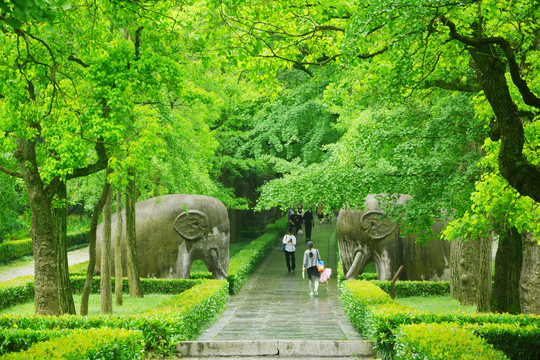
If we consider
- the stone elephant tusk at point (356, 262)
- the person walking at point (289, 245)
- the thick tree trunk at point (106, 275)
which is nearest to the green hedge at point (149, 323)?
the thick tree trunk at point (106, 275)

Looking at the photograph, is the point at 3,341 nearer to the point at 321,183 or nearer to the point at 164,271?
the point at 321,183

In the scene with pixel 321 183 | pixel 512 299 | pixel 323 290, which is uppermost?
pixel 321 183

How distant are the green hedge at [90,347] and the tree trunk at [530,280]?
7.19 meters

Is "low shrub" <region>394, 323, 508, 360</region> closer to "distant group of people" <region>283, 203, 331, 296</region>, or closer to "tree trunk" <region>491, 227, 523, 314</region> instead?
"tree trunk" <region>491, 227, 523, 314</region>

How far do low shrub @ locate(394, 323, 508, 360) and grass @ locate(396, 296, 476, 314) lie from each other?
5.68m

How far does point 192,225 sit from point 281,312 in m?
4.72

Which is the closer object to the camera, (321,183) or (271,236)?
(321,183)

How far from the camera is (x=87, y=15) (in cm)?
1178

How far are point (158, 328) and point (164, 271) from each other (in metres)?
8.80

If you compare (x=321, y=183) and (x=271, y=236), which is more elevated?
(x=321, y=183)

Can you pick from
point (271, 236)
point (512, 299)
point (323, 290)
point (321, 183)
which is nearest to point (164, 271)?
point (323, 290)

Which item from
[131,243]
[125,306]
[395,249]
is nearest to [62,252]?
[125,306]

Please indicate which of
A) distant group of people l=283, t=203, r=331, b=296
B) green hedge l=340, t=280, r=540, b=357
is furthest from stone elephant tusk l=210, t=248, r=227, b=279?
green hedge l=340, t=280, r=540, b=357

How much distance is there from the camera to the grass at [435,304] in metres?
14.7
